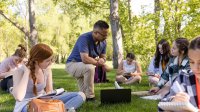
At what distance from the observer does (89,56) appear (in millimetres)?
6715

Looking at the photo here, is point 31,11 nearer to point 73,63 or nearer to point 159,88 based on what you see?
point 73,63

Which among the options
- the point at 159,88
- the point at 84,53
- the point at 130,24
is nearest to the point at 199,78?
the point at 159,88

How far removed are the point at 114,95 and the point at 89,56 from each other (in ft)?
3.18

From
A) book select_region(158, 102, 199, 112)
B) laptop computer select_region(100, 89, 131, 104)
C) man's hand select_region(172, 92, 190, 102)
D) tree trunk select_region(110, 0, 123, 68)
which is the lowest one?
laptop computer select_region(100, 89, 131, 104)

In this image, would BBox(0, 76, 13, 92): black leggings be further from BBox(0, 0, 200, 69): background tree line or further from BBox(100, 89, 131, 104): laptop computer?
BBox(0, 0, 200, 69): background tree line

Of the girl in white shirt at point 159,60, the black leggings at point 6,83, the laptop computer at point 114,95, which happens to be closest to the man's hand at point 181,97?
the laptop computer at point 114,95

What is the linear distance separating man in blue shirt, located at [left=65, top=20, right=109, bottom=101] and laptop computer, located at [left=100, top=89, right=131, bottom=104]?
19.2 inches

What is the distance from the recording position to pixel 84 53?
6.47 m

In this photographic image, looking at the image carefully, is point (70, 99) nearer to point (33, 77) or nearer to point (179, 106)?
point (33, 77)

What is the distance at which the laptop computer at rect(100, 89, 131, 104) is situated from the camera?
6.12m

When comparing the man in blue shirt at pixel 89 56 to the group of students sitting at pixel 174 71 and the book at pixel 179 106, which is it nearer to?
the group of students sitting at pixel 174 71

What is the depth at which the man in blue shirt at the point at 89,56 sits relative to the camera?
20.8 ft

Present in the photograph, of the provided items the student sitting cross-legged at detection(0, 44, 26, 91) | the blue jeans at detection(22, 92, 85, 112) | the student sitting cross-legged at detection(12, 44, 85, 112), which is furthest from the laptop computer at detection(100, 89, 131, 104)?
the student sitting cross-legged at detection(0, 44, 26, 91)

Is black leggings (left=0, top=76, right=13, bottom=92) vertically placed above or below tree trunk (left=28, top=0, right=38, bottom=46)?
below
